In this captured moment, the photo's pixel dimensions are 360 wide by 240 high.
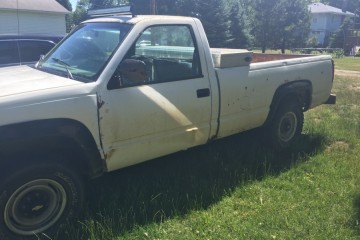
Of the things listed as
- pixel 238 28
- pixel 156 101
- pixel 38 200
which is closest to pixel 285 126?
pixel 156 101

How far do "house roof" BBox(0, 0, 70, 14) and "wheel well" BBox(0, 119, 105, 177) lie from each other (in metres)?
21.6

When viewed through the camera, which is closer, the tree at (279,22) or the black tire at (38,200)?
the black tire at (38,200)

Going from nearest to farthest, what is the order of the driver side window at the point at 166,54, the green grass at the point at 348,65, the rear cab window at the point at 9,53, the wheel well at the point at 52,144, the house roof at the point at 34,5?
the wheel well at the point at 52,144 → the driver side window at the point at 166,54 → the rear cab window at the point at 9,53 → the green grass at the point at 348,65 → the house roof at the point at 34,5

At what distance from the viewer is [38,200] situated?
3326 millimetres

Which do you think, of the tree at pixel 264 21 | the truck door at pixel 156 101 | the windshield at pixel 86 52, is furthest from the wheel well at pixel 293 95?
the tree at pixel 264 21

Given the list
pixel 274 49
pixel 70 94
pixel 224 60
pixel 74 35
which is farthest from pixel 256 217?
pixel 274 49

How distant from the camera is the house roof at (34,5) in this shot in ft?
74.9

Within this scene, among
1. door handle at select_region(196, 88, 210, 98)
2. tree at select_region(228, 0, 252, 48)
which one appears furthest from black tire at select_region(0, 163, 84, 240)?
tree at select_region(228, 0, 252, 48)

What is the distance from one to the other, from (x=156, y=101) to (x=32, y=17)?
24.2m

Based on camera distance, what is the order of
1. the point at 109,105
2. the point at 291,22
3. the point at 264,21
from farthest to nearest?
1. the point at 291,22
2. the point at 264,21
3. the point at 109,105

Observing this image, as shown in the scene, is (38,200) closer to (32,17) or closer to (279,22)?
(32,17)

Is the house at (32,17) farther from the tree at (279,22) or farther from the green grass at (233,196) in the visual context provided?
the tree at (279,22)

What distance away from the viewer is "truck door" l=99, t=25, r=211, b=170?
3582 millimetres

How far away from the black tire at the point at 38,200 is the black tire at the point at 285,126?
299cm
